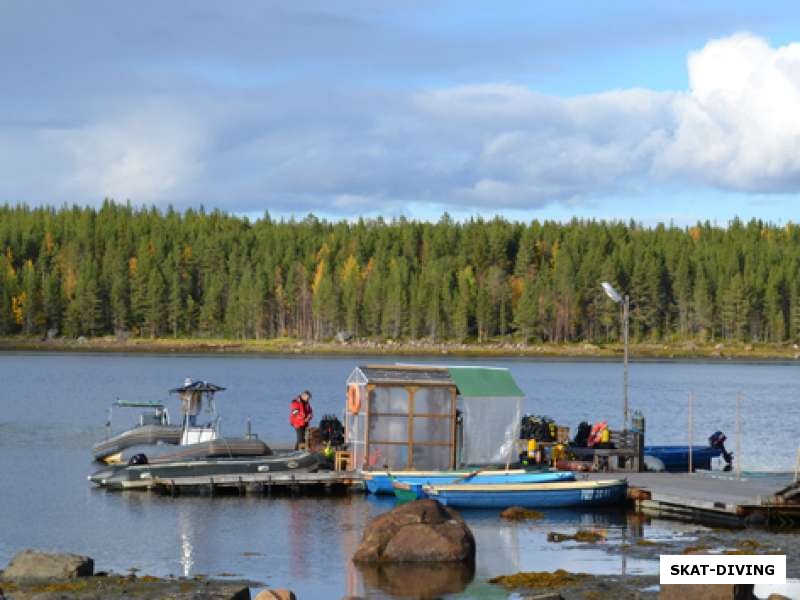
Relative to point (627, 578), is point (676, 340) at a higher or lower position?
higher

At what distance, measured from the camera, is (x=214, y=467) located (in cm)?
3891

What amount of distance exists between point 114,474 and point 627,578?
19.6 meters

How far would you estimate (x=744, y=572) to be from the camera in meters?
15.4

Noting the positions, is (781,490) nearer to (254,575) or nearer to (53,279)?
(254,575)

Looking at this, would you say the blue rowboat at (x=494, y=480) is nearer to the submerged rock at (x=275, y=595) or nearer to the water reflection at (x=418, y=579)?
the water reflection at (x=418, y=579)

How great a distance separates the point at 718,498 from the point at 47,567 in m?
16.8

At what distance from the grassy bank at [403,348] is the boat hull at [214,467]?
128963 millimetres

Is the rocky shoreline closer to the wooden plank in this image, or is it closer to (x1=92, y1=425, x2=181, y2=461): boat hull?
the wooden plank

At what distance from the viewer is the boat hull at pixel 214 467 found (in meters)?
38.8

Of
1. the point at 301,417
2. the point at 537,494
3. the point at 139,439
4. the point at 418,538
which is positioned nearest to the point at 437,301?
the point at 139,439

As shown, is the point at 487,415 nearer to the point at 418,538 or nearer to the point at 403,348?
the point at 418,538

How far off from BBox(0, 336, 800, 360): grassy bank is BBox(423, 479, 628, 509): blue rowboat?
133 meters

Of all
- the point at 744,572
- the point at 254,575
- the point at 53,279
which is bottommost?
the point at 254,575

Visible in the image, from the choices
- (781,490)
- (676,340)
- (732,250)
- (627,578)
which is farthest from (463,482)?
(732,250)
